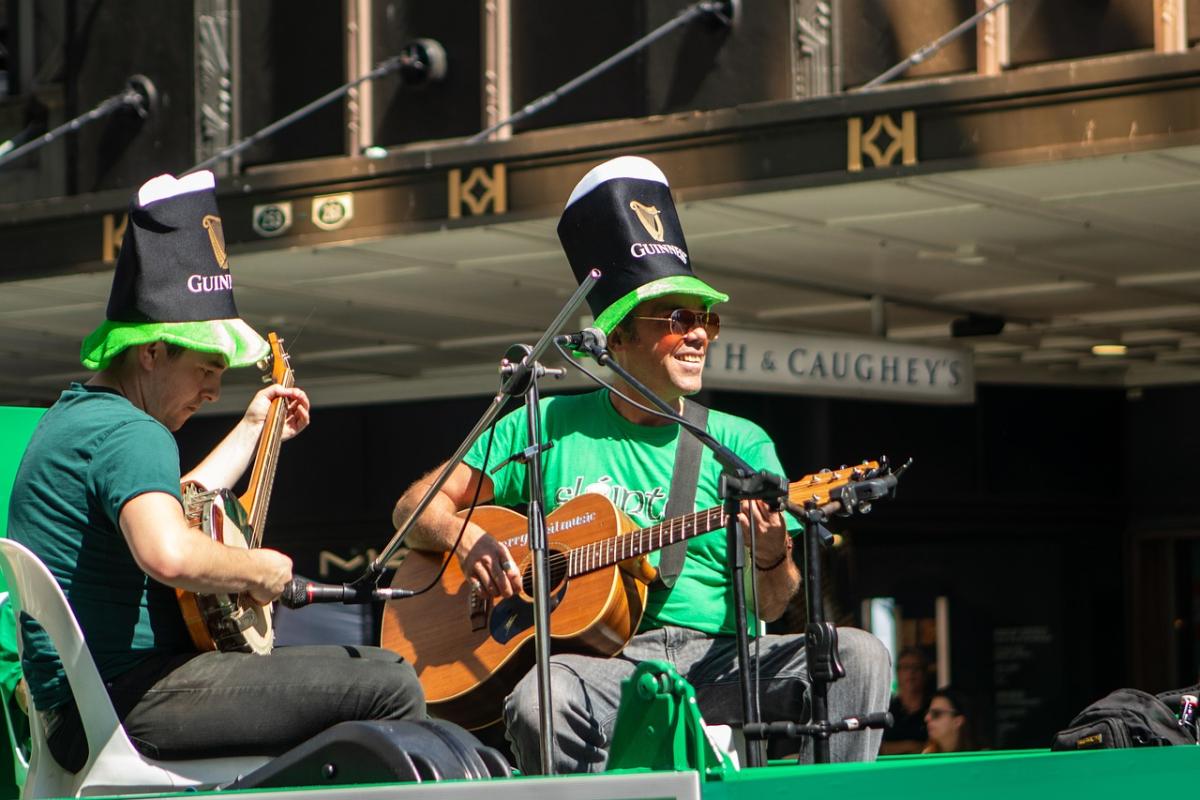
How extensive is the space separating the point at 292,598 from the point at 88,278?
748cm

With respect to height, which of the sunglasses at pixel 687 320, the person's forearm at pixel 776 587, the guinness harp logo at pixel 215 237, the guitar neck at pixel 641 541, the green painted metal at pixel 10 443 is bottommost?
the person's forearm at pixel 776 587

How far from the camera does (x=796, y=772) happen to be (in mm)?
3328

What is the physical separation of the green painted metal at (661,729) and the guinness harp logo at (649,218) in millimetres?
2019

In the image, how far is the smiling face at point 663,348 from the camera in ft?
17.0

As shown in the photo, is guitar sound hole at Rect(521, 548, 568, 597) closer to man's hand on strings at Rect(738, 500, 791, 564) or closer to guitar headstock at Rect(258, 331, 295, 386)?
man's hand on strings at Rect(738, 500, 791, 564)

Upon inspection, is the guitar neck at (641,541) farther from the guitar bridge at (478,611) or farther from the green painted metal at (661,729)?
the green painted metal at (661,729)

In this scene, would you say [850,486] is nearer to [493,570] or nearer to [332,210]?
[493,570]

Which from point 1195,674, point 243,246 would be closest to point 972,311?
point 1195,674

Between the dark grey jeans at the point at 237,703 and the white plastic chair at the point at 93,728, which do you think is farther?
the dark grey jeans at the point at 237,703

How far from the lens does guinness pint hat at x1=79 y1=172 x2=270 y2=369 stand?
4.18 meters

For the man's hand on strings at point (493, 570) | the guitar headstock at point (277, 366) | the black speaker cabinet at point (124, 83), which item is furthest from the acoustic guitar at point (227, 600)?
the black speaker cabinet at point (124, 83)

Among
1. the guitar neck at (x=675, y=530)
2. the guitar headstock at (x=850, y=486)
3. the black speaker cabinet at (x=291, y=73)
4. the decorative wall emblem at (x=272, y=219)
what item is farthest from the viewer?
the black speaker cabinet at (x=291, y=73)

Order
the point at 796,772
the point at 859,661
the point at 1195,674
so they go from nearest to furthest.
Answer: the point at 796,772
the point at 859,661
the point at 1195,674

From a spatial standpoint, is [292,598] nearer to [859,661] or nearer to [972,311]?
[859,661]
